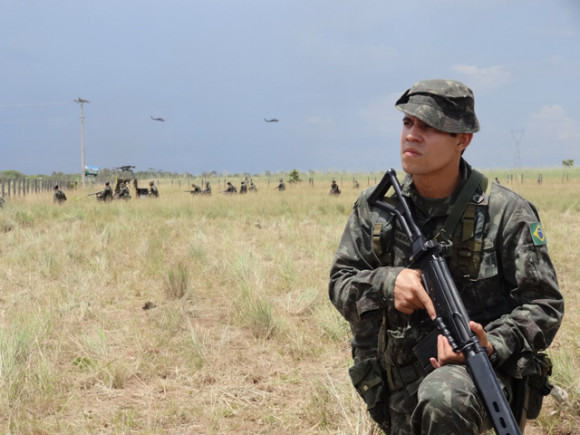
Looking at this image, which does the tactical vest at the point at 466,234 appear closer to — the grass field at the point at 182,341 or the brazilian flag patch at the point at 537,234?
the brazilian flag patch at the point at 537,234

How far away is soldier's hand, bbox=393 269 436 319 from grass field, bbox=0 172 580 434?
1.06 m

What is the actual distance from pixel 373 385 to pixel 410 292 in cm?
53

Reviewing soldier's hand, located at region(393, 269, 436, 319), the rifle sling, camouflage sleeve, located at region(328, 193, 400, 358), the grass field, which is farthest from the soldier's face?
the grass field

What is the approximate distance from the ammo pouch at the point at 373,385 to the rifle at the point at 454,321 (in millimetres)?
489

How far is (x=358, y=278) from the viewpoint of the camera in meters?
2.27

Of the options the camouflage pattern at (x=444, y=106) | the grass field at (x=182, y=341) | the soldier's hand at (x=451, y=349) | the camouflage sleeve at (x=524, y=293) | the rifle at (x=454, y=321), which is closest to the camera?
the rifle at (x=454, y=321)

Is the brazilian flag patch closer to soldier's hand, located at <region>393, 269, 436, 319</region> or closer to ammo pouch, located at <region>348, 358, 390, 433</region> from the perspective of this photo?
soldier's hand, located at <region>393, 269, 436, 319</region>

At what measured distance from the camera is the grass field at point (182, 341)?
320cm

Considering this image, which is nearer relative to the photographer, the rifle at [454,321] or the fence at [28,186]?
the rifle at [454,321]

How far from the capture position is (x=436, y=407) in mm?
1853

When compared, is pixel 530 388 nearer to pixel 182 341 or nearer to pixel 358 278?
pixel 358 278

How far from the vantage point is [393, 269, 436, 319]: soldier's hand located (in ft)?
6.67

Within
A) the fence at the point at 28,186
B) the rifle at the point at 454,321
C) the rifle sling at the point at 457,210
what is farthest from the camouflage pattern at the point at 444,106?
the fence at the point at 28,186

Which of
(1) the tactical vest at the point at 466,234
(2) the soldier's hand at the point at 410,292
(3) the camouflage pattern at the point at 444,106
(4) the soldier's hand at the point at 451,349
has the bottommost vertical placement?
(4) the soldier's hand at the point at 451,349
